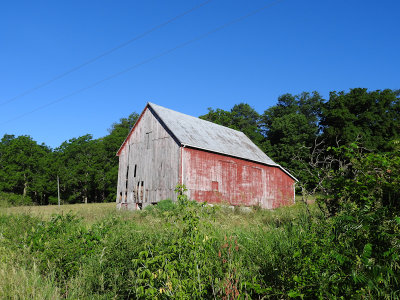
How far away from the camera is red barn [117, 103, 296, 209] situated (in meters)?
20.0

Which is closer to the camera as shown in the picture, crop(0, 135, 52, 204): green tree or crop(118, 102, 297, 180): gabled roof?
crop(118, 102, 297, 180): gabled roof

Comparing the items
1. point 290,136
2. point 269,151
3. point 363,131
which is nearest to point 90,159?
point 269,151

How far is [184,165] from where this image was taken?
1962 cm

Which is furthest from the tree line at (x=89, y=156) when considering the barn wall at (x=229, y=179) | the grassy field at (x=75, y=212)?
the grassy field at (x=75, y=212)

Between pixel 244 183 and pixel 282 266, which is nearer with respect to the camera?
pixel 282 266

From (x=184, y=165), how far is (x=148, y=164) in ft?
10.7

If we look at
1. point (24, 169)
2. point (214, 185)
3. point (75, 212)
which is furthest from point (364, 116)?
point (24, 169)

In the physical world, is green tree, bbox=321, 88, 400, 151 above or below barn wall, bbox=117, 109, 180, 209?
above

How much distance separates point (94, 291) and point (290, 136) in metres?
43.3

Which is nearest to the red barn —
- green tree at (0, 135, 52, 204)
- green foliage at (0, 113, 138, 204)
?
green foliage at (0, 113, 138, 204)

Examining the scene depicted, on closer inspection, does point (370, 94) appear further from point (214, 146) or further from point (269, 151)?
point (214, 146)

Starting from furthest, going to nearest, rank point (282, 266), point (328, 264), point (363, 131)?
point (363, 131)
point (282, 266)
point (328, 264)

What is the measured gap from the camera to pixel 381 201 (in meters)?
3.92

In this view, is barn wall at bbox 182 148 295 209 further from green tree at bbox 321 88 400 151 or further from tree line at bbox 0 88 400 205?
tree line at bbox 0 88 400 205
